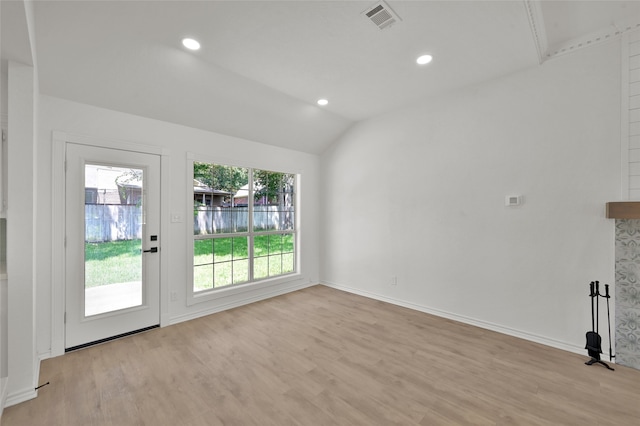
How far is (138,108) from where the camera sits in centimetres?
310

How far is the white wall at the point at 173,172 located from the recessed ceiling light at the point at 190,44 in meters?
1.18

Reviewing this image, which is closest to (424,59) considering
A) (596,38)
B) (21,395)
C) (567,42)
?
(567,42)

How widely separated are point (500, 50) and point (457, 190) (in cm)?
158

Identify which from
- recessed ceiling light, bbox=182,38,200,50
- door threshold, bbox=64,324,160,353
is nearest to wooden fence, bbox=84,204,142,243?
door threshold, bbox=64,324,160,353

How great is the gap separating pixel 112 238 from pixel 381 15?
→ 3.49 meters

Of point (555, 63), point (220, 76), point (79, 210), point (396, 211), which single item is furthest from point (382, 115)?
point (79, 210)

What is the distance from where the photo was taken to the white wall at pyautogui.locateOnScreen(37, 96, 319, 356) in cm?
262

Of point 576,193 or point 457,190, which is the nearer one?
point 576,193

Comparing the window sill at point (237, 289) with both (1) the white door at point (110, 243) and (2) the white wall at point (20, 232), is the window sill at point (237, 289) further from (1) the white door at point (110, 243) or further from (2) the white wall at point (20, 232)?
(2) the white wall at point (20, 232)

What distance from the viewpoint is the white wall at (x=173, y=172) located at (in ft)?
8.59

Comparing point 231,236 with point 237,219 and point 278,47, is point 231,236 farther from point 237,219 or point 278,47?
point 278,47

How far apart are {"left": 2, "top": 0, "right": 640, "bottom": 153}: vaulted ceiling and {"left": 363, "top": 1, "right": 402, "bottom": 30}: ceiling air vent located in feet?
0.12

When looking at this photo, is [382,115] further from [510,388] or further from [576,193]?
[510,388]

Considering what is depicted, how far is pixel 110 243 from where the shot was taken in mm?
3021
